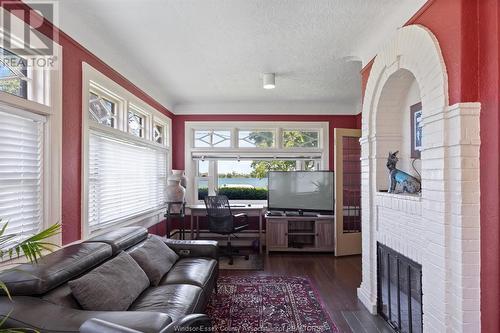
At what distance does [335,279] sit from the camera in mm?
3797

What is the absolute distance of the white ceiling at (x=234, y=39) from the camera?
2.37m

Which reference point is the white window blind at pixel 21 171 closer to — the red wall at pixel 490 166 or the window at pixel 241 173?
the red wall at pixel 490 166

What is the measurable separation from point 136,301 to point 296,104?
14.6 ft

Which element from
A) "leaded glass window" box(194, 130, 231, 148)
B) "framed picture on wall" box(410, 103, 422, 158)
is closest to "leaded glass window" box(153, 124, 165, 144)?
"leaded glass window" box(194, 130, 231, 148)

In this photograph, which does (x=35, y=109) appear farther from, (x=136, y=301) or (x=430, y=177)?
(x=430, y=177)

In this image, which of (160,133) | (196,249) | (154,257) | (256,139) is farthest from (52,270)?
(256,139)

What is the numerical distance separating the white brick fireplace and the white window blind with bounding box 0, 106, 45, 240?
2774mm

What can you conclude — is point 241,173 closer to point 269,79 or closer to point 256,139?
point 256,139

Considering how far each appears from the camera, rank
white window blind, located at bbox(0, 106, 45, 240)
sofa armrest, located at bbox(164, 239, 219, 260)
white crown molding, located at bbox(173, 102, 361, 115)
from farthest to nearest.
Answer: white crown molding, located at bbox(173, 102, 361, 115) < sofa armrest, located at bbox(164, 239, 219, 260) < white window blind, located at bbox(0, 106, 45, 240)

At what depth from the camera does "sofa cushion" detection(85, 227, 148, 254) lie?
8.00ft

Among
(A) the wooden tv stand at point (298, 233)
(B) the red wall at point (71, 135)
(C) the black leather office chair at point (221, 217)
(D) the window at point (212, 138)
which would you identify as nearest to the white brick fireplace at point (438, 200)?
(A) the wooden tv stand at point (298, 233)

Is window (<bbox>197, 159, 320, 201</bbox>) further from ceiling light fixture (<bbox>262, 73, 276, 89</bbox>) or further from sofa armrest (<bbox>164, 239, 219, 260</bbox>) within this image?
sofa armrest (<bbox>164, 239, 219, 260</bbox>)

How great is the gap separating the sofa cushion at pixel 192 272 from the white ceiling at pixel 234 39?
7.31 ft

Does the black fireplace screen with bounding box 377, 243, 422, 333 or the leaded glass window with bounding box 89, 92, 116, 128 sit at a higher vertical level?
the leaded glass window with bounding box 89, 92, 116, 128
